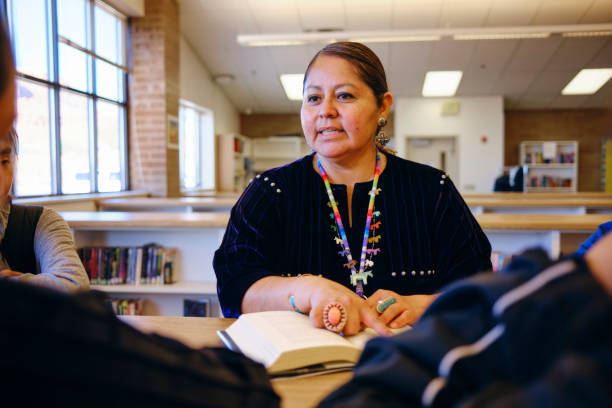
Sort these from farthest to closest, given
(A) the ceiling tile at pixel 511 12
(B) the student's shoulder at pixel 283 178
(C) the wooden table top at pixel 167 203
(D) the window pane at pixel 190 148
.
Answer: (D) the window pane at pixel 190 148, (A) the ceiling tile at pixel 511 12, (C) the wooden table top at pixel 167 203, (B) the student's shoulder at pixel 283 178

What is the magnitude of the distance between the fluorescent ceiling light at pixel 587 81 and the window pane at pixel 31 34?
9.54 m

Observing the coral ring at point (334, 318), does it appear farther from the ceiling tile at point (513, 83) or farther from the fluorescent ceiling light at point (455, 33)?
the ceiling tile at point (513, 83)

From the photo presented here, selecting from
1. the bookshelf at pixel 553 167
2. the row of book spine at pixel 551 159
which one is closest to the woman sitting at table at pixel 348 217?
the bookshelf at pixel 553 167

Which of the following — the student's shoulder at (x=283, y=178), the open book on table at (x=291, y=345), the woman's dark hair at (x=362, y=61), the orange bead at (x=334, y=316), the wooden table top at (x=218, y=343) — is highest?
the woman's dark hair at (x=362, y=61)

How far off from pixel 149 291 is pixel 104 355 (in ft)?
8.66

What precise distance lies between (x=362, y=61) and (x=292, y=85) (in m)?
9.86

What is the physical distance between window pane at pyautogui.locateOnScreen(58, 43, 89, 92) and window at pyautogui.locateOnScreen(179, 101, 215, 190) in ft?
12.0

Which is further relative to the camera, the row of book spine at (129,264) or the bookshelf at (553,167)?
the bookshelf at (553,167)

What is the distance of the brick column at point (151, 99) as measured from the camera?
7227mm

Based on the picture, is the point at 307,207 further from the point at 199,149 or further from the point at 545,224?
the point at 199,149

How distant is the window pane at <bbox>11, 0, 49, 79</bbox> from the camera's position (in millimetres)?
4785

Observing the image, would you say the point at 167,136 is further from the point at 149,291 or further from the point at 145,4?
the point at 149,291

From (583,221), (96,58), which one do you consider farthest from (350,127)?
(96,58)

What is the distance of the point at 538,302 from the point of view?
43 centimetres
